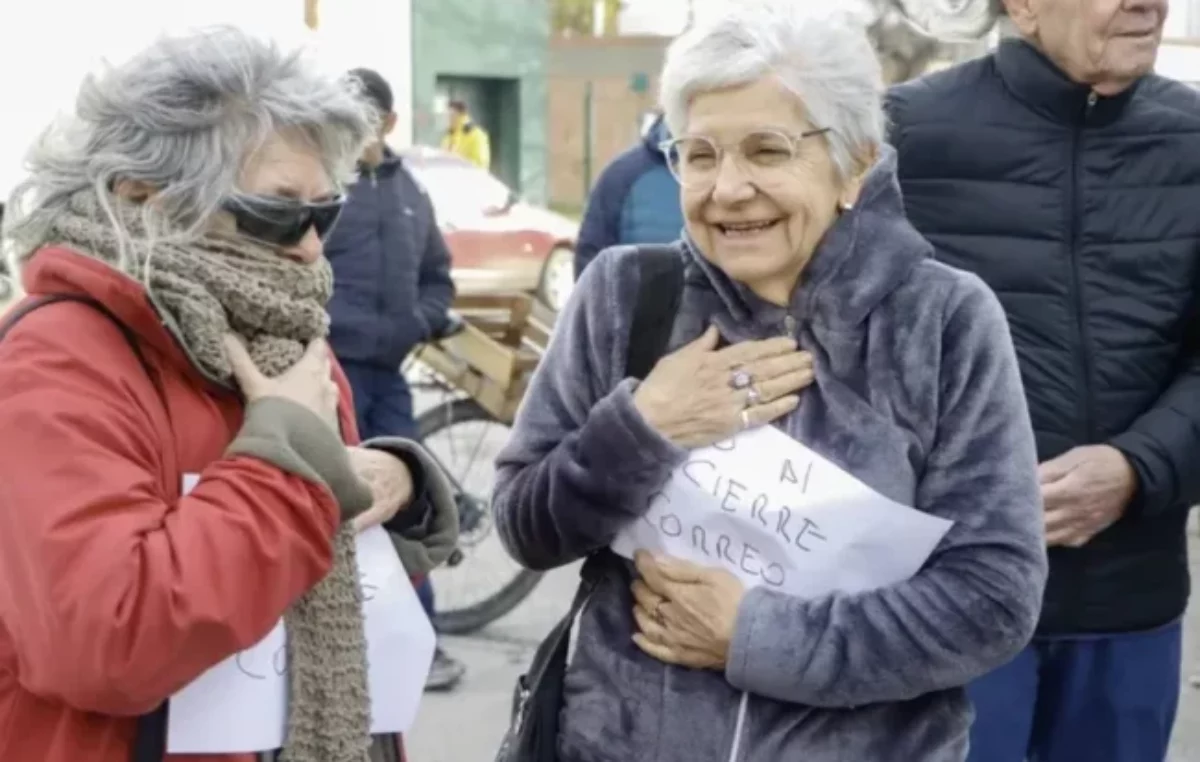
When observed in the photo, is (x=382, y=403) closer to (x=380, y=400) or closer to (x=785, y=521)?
(x=380, y=400)

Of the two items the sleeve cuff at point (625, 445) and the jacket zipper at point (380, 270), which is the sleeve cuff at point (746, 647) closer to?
the sleeve cuff at point (625, 445)

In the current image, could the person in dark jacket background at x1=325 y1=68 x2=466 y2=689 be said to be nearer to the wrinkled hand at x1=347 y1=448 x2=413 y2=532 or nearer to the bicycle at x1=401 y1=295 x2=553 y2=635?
the bicycle at x1=401 y1=295 x2=553 y2=635

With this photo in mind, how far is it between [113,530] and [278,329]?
367 millimetres

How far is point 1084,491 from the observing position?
263cm

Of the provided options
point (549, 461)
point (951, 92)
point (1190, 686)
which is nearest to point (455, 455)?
point (1190, 686)

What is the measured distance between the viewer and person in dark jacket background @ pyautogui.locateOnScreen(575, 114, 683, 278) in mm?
5309

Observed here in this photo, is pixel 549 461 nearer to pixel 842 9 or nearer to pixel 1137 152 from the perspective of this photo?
pixel 842 9

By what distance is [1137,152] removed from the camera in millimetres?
2727

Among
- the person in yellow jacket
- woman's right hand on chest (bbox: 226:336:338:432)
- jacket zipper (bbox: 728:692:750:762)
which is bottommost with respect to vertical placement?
the person in yellow jacket

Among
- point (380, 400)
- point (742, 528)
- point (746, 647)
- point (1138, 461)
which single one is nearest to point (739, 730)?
point (746, 647)

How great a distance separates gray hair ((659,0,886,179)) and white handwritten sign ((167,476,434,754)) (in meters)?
0.73

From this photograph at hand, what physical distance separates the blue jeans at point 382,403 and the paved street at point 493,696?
31 cm

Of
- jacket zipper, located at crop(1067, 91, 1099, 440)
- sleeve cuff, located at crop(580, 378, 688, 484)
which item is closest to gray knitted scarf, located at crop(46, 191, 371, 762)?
sleeve cuff, located at crop(580, 378, 688, 484)

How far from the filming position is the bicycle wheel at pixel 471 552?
5984 millimetres
